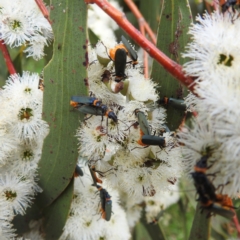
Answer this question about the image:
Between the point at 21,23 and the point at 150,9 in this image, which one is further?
the point at 150,9

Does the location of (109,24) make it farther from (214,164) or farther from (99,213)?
(214,164)

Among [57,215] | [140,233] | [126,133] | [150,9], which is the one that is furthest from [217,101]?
[140,233]

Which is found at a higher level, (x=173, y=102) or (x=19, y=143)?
(x=173, y=102)

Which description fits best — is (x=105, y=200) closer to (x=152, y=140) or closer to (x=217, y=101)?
(x=152, y=140)

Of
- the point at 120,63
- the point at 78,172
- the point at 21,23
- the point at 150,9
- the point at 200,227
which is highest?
the point at 150,9

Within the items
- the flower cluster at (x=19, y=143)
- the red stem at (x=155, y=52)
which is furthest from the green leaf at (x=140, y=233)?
the red stem at (x=155, y=52)

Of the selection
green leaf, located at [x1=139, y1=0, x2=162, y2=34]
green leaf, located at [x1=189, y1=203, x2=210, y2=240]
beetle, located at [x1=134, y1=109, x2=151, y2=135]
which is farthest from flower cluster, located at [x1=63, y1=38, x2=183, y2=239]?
green leaf, located at [x1=139, y1=0, x2=162, y2=34]
